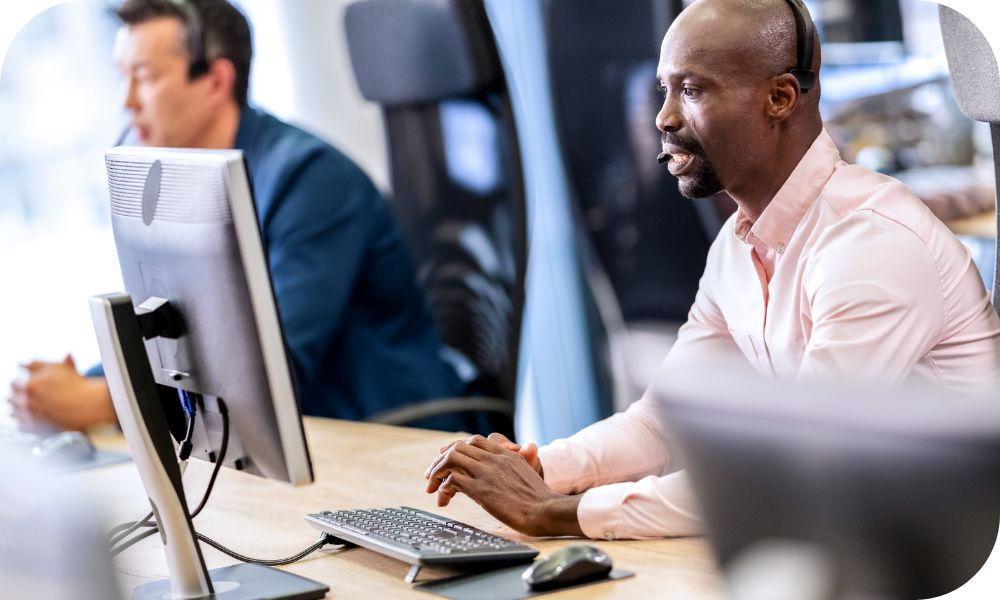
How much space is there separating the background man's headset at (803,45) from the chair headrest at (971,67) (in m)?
0.16

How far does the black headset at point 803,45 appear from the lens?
4.46 feet

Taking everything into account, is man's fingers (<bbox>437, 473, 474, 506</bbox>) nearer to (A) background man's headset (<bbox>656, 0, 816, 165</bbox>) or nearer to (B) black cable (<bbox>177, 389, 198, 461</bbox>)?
(B) black cable (<bbox>177, 389, 198, 461</bbox>)

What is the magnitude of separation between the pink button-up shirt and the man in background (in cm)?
120

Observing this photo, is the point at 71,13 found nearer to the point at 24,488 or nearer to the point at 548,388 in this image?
the point at 548,388

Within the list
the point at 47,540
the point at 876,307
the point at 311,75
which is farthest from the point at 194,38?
the point at 47,540

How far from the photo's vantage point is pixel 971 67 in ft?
4.40

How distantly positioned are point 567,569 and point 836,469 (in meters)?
0.64

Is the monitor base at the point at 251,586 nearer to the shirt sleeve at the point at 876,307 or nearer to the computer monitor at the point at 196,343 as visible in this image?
the computer monitor at the point at 196,343

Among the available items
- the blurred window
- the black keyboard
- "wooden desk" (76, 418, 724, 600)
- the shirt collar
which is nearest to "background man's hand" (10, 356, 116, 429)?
"wooden desk" (76, 418, 724, 600)

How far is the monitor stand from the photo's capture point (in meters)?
1.14

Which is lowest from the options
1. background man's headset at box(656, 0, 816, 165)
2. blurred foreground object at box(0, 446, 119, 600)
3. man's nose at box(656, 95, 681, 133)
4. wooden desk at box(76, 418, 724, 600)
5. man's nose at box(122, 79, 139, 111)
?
wooden desk at box(76, 418, 724, 600)

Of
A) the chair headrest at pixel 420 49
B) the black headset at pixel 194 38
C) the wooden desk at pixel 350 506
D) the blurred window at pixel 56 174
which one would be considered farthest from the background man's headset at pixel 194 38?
the wooden desk at pixel 350 506

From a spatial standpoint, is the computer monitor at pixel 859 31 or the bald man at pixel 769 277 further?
the computer monitor at pixel 859 31

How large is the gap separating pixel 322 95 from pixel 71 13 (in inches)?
30.5
